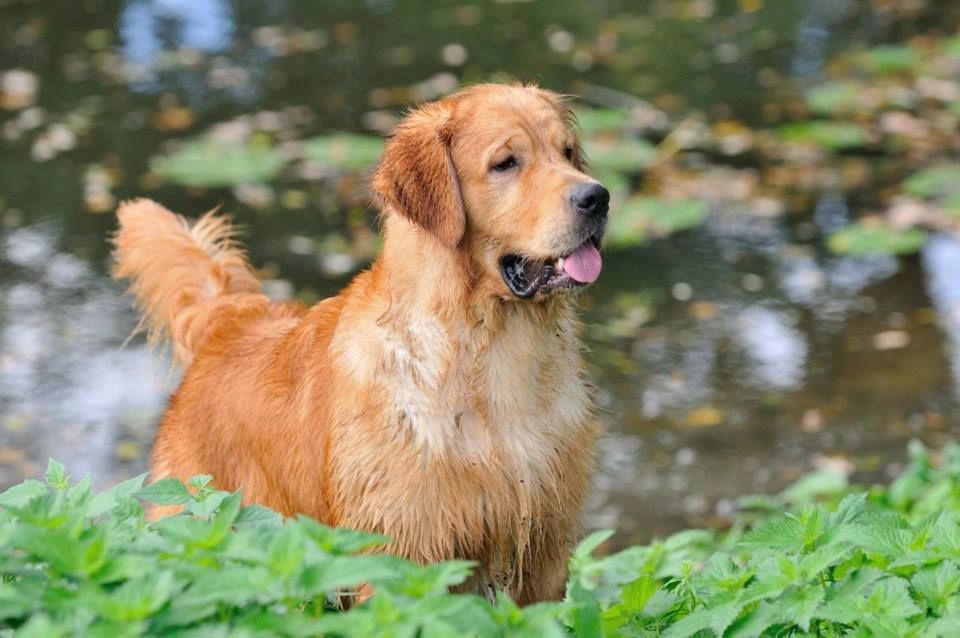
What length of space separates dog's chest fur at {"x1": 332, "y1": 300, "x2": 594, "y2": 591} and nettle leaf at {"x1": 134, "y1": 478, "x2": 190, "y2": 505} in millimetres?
897

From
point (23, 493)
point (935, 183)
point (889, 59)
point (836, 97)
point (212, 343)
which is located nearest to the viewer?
point (23, 493)

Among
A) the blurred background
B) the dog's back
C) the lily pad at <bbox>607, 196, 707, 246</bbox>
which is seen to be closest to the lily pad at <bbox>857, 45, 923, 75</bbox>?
the blurred background

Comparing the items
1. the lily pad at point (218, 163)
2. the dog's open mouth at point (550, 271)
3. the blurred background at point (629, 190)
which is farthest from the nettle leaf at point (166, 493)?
the lily pad at point (218, 163)

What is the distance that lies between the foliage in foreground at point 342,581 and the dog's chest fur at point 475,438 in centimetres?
37

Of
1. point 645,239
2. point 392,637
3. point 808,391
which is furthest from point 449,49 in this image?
point 392,637

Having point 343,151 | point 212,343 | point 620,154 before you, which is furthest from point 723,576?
point 343,151

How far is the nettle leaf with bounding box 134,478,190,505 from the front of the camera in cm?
365

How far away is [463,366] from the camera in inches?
182

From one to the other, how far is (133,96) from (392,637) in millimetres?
9057

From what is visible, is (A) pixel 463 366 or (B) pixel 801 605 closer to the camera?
(B) pixel 801 605

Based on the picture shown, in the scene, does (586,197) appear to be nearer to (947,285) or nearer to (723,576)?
(723,576)

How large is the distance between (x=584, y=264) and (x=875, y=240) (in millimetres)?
5171

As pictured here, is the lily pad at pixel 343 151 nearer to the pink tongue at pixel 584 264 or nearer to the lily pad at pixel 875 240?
the lily pad at pixel 875 240

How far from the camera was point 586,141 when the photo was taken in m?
10.6
